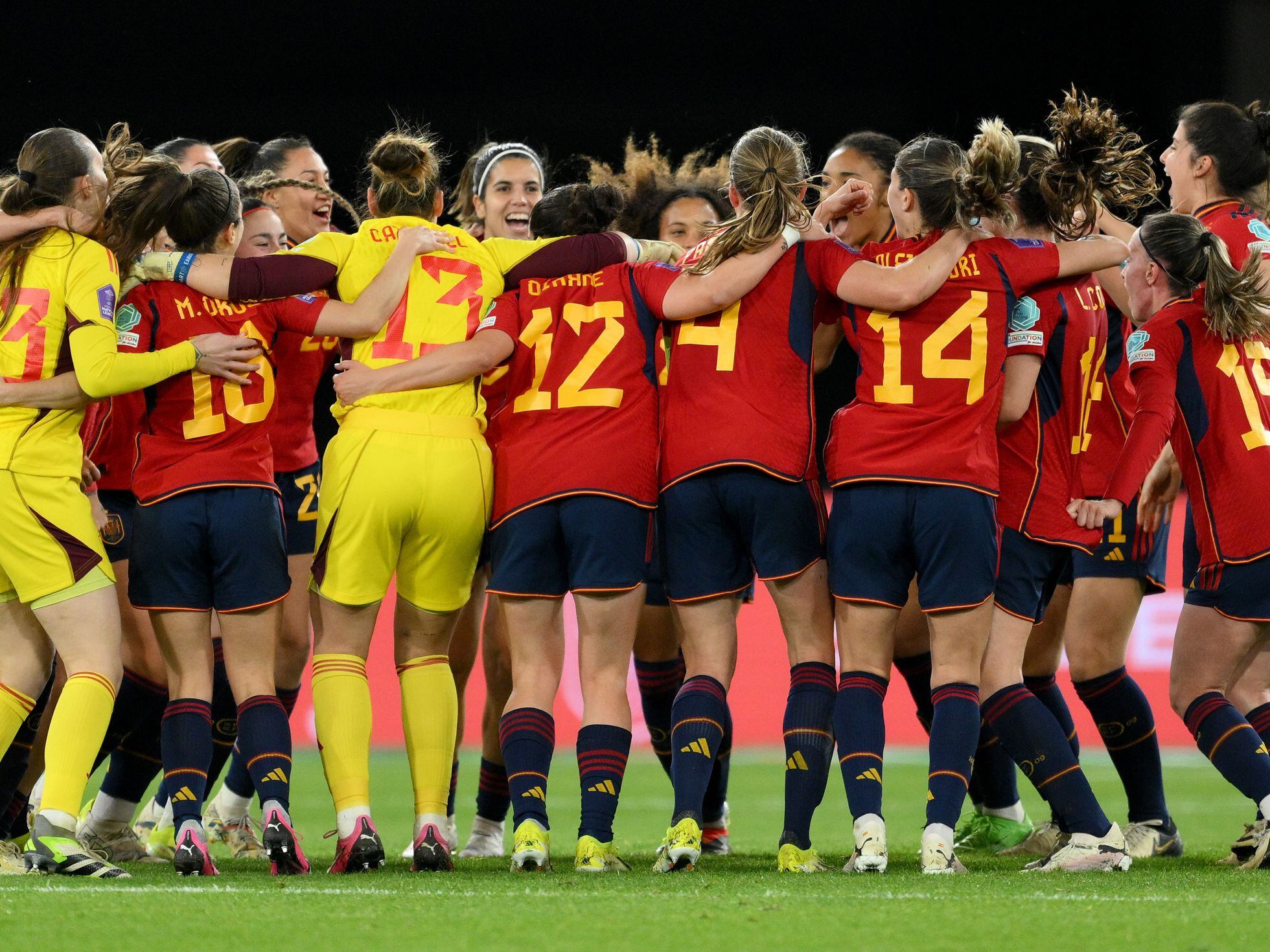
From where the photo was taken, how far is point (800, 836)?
4.48 m

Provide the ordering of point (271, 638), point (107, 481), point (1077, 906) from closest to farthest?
point (1077, 906), point (271, 638), point (107, 481)

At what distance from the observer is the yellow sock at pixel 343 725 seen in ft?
15.0

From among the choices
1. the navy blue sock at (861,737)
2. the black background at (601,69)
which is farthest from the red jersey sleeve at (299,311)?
the black background at (601,69)

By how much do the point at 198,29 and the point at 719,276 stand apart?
34.3 ft

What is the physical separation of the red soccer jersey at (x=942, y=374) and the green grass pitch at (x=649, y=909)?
1189 millimetres

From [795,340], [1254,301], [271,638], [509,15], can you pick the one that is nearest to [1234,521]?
[1254,301]

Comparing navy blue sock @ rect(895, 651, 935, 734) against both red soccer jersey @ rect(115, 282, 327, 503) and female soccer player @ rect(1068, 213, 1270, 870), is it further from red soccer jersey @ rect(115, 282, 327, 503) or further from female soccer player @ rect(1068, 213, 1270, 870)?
red soccer jersey @ rect(115, 282, 327, 503)

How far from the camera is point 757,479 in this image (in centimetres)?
454

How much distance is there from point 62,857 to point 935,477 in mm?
2663

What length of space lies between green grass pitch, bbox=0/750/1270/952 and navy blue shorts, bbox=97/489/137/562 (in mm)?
1141

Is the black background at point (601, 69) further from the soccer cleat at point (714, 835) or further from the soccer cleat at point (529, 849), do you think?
the soccer cleat at point (529, 849)

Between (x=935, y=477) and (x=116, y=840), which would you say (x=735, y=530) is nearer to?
(x=935, y=477)

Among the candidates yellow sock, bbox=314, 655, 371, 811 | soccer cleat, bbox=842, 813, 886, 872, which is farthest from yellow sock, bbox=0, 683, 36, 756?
soccer cleat, bbox=842, 813, 886, 872

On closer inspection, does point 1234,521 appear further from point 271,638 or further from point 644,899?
point 271,638
